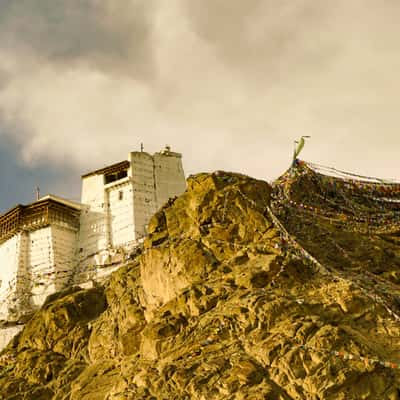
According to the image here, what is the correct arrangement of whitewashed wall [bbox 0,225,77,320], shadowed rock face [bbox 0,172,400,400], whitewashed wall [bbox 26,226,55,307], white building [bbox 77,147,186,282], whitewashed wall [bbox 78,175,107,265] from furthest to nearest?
whitewashed wall [bbox 78,175,107,265] < white building [bbox 77,147,186,282] < whitewashed wall [bbox 26,226,55,307] < whitewashed wall [bbox 0,225,77,320] < shadowed rock face [bbox 0,172,400,400]

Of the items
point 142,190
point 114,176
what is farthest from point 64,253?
point 142,190

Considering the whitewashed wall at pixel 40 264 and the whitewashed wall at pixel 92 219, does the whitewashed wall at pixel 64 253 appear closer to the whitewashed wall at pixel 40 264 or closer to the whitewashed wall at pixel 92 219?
the whitewashed wall at pixel 40 264

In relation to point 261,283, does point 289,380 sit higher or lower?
lower

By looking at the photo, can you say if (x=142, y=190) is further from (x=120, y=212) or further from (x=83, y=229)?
(x=83, y=229)

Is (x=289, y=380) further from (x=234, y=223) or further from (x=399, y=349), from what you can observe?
(x=234, y=223)

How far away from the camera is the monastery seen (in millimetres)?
43062

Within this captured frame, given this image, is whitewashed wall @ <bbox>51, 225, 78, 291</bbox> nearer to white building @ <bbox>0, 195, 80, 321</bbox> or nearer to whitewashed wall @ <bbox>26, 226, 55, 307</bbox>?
white building @ <bbox>0, 195, 80, 321</bbox>

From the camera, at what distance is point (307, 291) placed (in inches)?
893

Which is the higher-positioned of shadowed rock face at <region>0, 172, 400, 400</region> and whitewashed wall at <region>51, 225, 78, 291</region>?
whitewashed wall at <region>51, 225, 78, 291</region>

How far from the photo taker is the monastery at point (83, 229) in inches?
1695

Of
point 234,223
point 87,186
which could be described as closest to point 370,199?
point 234,223

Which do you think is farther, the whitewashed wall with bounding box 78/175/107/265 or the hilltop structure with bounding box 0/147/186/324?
the whitewashed wall with bounding box 78/175/107/265

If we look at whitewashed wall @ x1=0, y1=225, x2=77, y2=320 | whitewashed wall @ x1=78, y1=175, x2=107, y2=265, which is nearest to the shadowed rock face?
whitewashed wall @ x1=0, y1=225, x2=77, y2=320

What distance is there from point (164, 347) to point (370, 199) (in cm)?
1423
